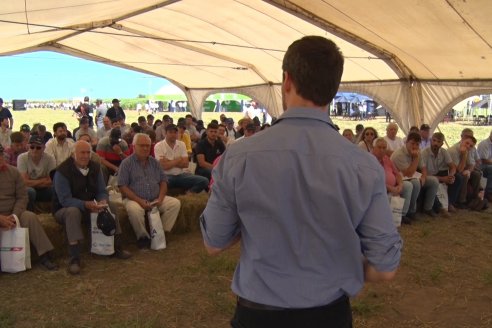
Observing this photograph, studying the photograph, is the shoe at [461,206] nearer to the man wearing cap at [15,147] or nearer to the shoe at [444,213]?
the shoe at [444,213]

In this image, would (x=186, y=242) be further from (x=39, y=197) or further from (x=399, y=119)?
(x=399, y=119)

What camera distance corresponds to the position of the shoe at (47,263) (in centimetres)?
412

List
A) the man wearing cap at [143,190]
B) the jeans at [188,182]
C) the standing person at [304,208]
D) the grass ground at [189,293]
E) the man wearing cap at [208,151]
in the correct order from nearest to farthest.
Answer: the standing person at [304,208]
the grass ground at [189,293]
the man wearing cap at [143,190]
the jeans at [188,182]
the man wearing cap at [208,151]

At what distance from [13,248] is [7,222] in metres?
0.24

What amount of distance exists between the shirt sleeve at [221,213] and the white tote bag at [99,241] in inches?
135

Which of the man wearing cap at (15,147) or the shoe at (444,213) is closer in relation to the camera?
the man wearing cap at (15,147)

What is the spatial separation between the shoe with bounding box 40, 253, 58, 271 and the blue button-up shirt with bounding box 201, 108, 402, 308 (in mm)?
3512

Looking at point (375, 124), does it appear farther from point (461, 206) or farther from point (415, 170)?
point (415, 170)

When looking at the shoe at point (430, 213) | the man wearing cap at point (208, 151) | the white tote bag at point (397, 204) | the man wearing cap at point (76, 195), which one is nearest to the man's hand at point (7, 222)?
the man wearing cap at point (76, 195)

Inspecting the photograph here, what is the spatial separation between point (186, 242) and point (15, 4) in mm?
3776

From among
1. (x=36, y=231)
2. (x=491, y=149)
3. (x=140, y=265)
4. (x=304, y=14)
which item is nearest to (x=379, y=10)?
(x=304, y=14)

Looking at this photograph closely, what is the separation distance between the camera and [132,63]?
13852mm

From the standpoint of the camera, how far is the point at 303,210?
1.08m

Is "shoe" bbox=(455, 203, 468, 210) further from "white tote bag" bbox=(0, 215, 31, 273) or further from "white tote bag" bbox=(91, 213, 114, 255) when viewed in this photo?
"white tote bag" bbox=(0, 215, 31, 273)
